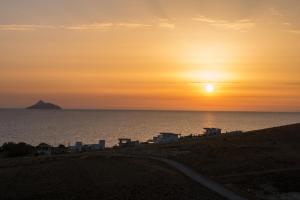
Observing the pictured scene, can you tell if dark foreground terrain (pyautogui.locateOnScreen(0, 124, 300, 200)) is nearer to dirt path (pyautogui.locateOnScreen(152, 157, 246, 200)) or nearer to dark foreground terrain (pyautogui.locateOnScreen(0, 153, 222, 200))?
dark foreground terrain (pyautogui.locateOnScreen(0, 153, 222, 200))

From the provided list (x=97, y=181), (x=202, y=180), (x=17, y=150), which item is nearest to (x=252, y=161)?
(x=202, y=180)

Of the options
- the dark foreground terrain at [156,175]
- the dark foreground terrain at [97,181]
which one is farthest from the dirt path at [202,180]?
the dark foreground terrain at [97,181]

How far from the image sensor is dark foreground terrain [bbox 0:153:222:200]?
3309 centimetres

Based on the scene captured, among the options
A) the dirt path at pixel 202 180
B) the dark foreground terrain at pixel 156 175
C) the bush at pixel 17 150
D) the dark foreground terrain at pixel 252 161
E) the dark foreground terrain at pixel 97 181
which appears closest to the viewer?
the dark foreground terrain at pixel 97 181

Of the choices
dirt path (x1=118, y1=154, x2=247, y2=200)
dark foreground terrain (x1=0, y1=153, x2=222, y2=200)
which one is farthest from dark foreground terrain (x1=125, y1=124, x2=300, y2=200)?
dark foreground terrain (x1=0, y1=153, x2=222, y2=200)

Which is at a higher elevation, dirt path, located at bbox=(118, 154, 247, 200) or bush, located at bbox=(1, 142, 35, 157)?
bush, located at bbox=(1, 142, 35, 157)

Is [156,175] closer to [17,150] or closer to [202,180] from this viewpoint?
[202,180]

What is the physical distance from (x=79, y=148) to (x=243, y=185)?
102 ft

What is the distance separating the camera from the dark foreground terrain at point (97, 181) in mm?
33094

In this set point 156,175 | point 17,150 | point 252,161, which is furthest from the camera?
point 17,150

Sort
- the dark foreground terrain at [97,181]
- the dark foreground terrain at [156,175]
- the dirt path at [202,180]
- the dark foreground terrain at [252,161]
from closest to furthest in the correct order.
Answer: the dark foreground terrain at [97,181]
the dirt path at [202,180]
the dark foreground terrain at [156,175]
the dark foreground terrain at [252,161]

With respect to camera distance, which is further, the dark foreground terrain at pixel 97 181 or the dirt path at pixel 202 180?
the dirt path at pixel 202 180

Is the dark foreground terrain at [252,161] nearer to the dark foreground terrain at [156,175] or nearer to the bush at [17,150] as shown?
the dark foreground terrain at [156,175]

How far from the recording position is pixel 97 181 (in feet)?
118
